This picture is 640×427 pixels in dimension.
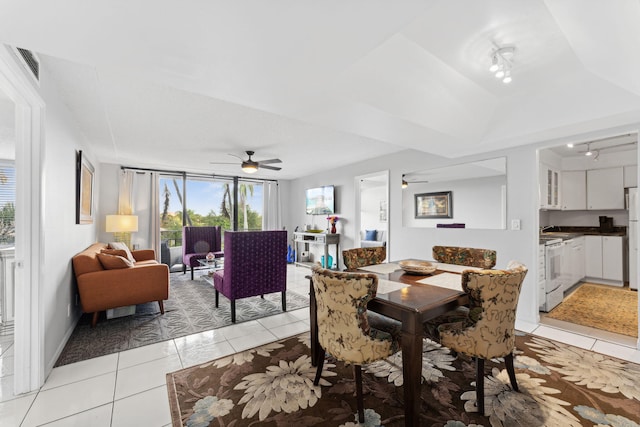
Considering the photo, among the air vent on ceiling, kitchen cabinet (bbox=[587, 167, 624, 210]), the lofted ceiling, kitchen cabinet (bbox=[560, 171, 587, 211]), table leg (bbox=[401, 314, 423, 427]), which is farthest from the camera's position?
kitchen cabinet (bbox=[560, 171, 587, 211])

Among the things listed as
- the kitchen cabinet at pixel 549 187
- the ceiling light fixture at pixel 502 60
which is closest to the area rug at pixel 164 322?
the ceiling light fixture at pixel 502 60

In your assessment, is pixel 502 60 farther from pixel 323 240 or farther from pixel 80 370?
pixel 323 240

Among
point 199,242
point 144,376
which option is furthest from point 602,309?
point 199,242

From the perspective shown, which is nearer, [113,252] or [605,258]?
[113,252]

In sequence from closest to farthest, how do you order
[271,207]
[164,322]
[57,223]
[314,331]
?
[314,331] < [57,223] < [164,322] < [271,207]

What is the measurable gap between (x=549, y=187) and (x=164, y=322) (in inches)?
236

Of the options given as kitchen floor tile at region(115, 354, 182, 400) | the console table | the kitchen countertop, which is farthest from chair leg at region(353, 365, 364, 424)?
the kitchen countertop

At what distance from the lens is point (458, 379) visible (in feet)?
6.63

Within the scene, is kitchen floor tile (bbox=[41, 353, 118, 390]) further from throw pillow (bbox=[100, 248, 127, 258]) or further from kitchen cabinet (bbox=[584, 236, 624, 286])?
kitchen cabinet (bbox=[584, 236, 624, 286])

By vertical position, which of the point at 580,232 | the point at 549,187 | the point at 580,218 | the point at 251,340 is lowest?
the point at 251,340

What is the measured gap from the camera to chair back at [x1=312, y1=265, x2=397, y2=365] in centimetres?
152

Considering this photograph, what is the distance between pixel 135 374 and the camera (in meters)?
2.12

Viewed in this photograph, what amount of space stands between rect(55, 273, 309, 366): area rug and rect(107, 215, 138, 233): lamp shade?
184 centimetres

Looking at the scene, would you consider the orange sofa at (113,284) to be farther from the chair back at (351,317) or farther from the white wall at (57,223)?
the chair back at (351,317)
